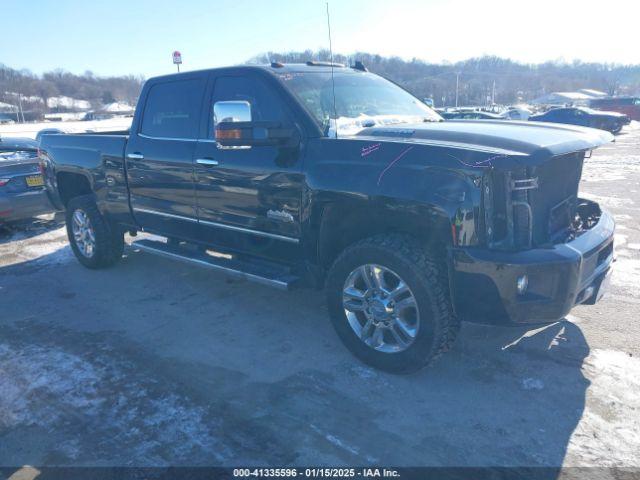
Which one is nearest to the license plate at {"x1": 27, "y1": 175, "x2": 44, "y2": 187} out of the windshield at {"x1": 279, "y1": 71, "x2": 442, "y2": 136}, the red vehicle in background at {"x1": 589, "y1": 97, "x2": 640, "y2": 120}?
the windshield at {"x1": 279, "y1": 71, "x2": 442, "y2": 136}

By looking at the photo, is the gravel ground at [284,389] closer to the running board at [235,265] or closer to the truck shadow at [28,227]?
the running board at [235,265]

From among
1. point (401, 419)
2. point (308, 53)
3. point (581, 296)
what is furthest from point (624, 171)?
point (401, 419)

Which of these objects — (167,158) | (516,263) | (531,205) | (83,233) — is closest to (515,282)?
(516,263)

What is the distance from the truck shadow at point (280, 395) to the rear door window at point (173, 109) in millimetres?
1649

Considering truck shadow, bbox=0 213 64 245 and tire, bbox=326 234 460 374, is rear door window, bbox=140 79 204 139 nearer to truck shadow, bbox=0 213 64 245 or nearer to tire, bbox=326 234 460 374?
tire, bbox=326 234 460 374

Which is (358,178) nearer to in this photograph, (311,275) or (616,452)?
(311,275)

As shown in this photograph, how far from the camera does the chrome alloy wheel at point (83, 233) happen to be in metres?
5.79

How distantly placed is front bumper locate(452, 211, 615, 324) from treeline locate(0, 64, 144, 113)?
65094mm

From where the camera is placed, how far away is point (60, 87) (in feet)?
225

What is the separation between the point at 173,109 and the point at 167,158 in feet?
1.63

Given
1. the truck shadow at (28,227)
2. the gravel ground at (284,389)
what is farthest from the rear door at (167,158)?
the truck shadow at (28,227)

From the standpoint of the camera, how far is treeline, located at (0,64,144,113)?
64.1 meters

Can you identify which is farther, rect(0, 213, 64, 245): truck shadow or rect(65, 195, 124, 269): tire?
rect(0, 213, 64, 245): truck shadow

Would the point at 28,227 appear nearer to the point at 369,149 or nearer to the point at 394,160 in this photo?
the point at 369,149
